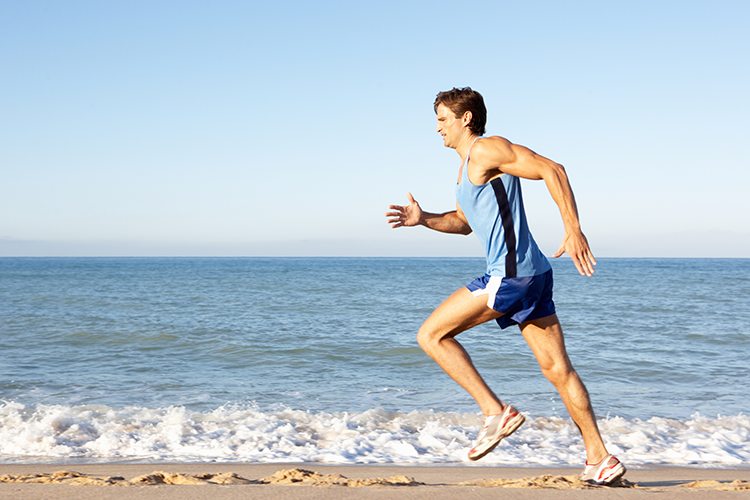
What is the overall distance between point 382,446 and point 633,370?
5497 millimetres

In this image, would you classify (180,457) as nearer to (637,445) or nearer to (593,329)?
(637,445)

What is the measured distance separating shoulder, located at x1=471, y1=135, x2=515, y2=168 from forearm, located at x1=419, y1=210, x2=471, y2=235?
634 millimetres

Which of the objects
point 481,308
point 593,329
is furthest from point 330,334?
point 481,308

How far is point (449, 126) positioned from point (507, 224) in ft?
1.94

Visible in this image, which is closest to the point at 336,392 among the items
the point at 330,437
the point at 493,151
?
the point at 330,437

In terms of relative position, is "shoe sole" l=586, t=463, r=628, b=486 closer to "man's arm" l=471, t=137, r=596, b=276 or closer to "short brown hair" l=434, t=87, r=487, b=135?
"man's arm" l=471, t=137, r=596, b=276

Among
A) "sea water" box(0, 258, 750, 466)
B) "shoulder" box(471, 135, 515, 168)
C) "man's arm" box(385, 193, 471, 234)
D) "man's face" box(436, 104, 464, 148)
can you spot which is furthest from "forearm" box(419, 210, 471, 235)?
"sea water" box(0, 258, 750, 466)

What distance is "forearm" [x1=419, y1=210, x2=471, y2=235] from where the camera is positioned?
129 inches

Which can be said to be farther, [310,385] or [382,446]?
[310,385]

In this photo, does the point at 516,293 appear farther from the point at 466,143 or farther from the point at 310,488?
the point at 310,488

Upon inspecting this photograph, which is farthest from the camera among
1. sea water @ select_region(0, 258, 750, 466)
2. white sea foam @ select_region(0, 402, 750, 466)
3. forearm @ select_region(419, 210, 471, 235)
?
sea water @ select_region(0, 258, 750, 466)

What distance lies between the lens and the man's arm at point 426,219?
3.26m

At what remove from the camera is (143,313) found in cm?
1758

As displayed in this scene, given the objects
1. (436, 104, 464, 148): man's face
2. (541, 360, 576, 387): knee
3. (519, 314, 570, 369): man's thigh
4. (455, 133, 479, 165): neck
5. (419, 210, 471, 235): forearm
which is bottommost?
(541, 360, 576, 387): knee
